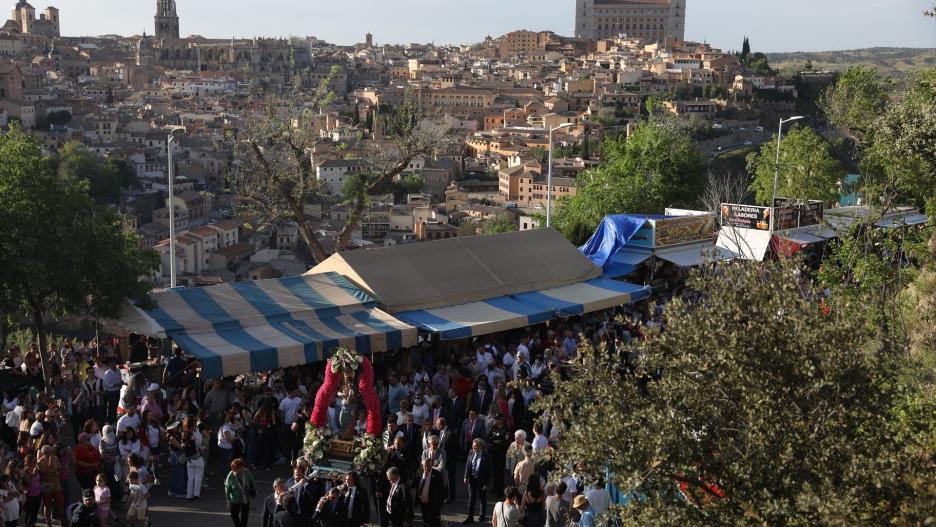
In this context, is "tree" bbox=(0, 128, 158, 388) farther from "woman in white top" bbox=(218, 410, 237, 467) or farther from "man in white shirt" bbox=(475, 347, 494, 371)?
"man in white shirt" bbox=(475, 347, 494, 371)

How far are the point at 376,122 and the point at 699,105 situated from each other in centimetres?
3603

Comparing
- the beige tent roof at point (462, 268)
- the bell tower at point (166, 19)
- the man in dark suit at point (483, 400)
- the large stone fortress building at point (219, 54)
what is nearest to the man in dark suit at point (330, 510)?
the man in dark suit at point (483, 400)

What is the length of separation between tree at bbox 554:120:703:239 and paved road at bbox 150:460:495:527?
1450 centimetres

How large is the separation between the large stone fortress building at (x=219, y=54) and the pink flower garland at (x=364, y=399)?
156m

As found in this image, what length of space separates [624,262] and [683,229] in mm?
1845

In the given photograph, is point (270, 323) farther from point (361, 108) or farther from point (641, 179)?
point (361, 108)

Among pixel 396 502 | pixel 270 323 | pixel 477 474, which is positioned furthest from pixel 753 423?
pixel 270 323

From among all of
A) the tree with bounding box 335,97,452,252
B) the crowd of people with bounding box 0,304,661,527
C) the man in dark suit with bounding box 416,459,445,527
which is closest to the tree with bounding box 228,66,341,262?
the tree with bounding box 335,97,452,252

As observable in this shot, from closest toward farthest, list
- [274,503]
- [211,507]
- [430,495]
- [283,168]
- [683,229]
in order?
[274,503] → [430,495] → [211,507] → [283,168] → [683,229]

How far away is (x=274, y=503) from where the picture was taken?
8.53 meters

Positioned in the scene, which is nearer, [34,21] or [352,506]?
[352,506]

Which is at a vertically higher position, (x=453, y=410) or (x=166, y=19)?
(x=166, y=19)

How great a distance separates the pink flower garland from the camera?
9.58 m

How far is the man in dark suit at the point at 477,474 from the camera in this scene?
908cm
